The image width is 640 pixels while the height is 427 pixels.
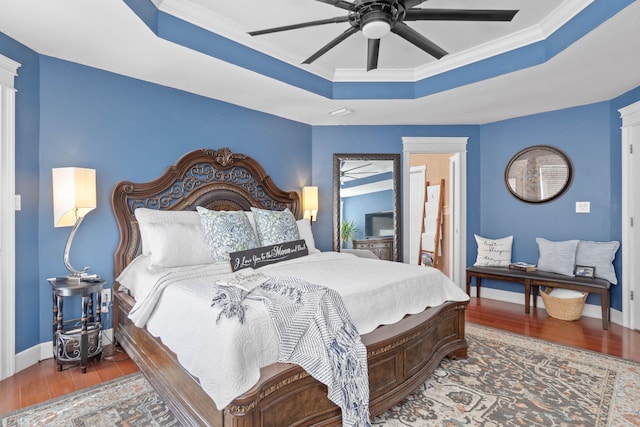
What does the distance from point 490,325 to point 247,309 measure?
3.01 m

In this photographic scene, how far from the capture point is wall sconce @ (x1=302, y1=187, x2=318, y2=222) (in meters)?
4.55

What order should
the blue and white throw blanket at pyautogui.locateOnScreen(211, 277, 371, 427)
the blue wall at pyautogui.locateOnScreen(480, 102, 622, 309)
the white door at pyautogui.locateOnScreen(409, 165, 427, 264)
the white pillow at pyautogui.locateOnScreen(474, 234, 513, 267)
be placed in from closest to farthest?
the blue and white throw blanket at pyautogui.locateOnScreen(211, 277, 371, 427)
the blue wall at pyautogui.locateOnScreen(480, 102, 622, 309)
the white pillow at pyautogui.locateOnScreen(474, 234, 513, 267)
the white door at pyautogui.locateOnScreen(409, 165, 427, 264)

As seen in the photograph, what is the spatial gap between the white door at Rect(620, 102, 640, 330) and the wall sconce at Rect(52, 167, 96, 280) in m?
5.22

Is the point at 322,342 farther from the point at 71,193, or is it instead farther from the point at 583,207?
the point at 583,207

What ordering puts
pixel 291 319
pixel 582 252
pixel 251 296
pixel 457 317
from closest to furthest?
1. pixel 291 319
2. pixel 251 296
3. pixel 457 317
4. pixel 582 252

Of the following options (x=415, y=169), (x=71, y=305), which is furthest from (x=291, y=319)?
(x=415, y=169)

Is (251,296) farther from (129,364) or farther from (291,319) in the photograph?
(129,364)

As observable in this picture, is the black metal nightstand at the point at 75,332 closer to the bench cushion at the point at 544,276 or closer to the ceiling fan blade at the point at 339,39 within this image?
the ceiling fan blade at the point at 339,39

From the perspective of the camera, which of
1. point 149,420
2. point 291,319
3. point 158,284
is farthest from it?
point 158,284

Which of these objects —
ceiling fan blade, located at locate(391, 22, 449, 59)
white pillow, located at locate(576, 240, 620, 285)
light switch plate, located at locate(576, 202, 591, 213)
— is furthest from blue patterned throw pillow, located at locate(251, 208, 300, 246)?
light switch plate, located at locate(576, 202, 591, 213)

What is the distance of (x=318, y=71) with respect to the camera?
3654mm

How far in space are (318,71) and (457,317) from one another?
2810 millimetres

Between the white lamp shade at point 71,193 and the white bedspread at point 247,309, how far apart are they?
0.84 metres

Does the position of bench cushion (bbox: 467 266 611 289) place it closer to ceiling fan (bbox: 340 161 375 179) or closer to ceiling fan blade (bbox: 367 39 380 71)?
ceiling fan (bbox: 340 161 375 179)
